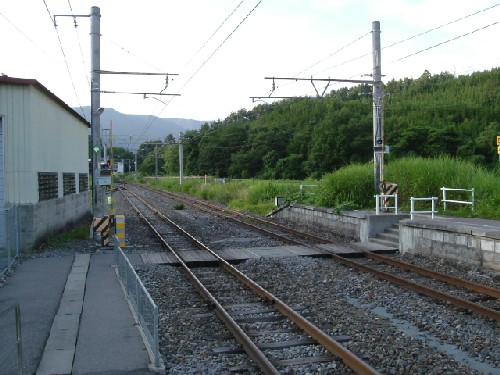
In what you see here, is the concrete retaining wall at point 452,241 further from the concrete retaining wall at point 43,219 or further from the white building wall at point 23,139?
the white building wall at point 23,139

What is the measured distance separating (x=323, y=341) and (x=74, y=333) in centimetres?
Result: 340

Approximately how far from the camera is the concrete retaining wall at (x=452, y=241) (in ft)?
40.7

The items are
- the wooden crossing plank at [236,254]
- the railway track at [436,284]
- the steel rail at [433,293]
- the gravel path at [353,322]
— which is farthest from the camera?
the wooden crossing plank at [236,254]

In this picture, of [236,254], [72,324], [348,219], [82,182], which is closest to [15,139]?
[236,254]

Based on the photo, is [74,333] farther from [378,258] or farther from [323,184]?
[323,184]

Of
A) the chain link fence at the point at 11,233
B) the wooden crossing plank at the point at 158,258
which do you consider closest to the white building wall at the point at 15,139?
the chain link fence at the point at 11,233

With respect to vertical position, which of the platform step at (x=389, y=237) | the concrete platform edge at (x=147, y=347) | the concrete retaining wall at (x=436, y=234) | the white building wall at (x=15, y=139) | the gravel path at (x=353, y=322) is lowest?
the gravel path at (x=353, y=322)

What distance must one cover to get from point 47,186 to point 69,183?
4944mm

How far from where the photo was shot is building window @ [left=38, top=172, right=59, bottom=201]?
17391mm

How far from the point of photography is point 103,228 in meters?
17.4

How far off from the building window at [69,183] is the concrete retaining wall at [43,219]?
230 mm

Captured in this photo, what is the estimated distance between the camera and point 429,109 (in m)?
72.4

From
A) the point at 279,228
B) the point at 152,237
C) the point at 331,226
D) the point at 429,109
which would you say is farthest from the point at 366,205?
the point at 429,109

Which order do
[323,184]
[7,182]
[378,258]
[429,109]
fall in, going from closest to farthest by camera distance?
[378,258] → [7,182] → [323,184] → [429,109]
